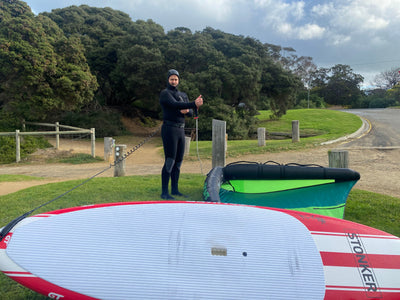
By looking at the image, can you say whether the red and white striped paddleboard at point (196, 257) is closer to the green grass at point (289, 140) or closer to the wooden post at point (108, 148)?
the green grass at point (289, 140)

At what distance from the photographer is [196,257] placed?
6.15ft

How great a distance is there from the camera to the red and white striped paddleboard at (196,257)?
1757 mm

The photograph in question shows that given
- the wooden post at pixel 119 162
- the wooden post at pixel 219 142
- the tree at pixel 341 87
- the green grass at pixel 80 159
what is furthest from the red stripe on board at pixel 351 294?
the tree at pixel 341 87

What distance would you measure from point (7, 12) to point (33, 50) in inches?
178

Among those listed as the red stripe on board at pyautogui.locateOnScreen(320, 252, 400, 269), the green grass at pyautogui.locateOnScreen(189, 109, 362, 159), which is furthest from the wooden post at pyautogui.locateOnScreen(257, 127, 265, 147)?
the red stripe on board at pyautogui.locateOnScreen(320, 252, 400, 269)

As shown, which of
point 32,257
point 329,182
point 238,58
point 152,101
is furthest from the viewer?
point 152,101

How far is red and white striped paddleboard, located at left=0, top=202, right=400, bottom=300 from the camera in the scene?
176 cm

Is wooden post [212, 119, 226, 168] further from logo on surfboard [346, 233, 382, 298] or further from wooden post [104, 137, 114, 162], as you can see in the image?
wooden post [104, 137, 114, 162]

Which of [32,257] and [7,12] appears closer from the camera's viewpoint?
[32,257]

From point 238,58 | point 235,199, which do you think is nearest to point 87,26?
point 238,58

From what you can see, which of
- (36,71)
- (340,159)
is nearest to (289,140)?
(340,159)

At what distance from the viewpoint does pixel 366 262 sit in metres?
1.99

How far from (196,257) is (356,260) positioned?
1.10 metres

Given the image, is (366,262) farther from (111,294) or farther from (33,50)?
(33,50)
